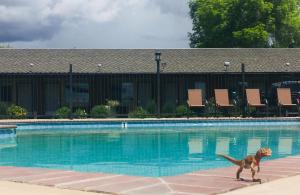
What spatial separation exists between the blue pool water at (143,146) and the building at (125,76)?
15.9 feet

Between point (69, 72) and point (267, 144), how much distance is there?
10180 mm

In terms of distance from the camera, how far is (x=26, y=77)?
76.6 feet

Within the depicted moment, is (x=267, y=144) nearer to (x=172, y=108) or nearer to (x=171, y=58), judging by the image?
(x=172, y=108)

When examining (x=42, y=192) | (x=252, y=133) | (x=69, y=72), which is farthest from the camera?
(x=69, y=72)

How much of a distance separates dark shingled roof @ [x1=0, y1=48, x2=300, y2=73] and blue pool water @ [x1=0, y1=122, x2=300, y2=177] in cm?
480

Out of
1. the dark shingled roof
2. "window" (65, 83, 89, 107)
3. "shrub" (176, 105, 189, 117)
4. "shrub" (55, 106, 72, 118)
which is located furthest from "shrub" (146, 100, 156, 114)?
"window" (65, 83, 89, 107)

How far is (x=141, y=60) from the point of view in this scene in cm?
2411

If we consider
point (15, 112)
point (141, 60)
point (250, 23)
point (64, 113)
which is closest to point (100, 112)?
point (64, 113)

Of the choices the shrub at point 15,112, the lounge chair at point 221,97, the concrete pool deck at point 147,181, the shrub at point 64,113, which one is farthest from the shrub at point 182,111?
the concrete pool deck at point 147,181

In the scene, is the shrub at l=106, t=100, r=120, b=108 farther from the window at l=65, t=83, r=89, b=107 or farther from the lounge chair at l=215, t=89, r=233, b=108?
the lounge chair at l=215, t=89, r=233, b=108

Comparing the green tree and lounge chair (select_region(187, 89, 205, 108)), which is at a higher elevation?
the green tree

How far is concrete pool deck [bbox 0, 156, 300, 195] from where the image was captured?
5766 millimetres

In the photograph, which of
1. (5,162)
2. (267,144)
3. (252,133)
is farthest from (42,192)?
(252,133)

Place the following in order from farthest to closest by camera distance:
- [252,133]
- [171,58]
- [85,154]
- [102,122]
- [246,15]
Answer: [246,15] → [171,58] → [102,122] → [252,133] → [85,154]
